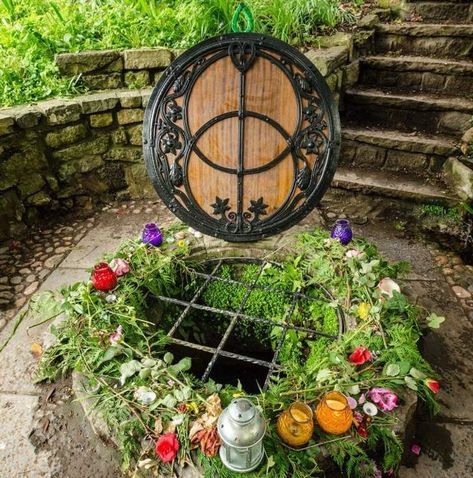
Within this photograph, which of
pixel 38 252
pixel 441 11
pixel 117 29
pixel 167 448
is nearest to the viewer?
pixel 167 448

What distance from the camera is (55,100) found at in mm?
2988

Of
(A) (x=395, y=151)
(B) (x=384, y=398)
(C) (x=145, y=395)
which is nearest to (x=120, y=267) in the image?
(C) (x=145, y=395)

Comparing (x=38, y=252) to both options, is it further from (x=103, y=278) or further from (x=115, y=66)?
(x=115, y=66)

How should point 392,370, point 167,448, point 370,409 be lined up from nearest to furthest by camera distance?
point 167,448 < point 370,409 < point 392,370

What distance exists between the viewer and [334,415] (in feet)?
4.26

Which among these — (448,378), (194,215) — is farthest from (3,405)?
(448,378)

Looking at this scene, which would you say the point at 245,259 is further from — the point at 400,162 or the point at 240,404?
the point at 400,162

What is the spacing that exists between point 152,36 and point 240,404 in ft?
9.66

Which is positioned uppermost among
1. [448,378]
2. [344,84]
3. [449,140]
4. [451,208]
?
[344,84]

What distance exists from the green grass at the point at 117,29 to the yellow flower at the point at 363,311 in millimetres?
2321

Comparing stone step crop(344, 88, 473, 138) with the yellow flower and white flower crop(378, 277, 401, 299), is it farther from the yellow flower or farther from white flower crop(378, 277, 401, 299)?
the yellow flower

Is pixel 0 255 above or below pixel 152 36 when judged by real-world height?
below

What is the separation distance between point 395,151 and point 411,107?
0.44 meters

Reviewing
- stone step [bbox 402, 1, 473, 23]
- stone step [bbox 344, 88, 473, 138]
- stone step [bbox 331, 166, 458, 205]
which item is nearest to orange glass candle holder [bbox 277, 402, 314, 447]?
stone step [bbox 331, 166, 458, 205]
